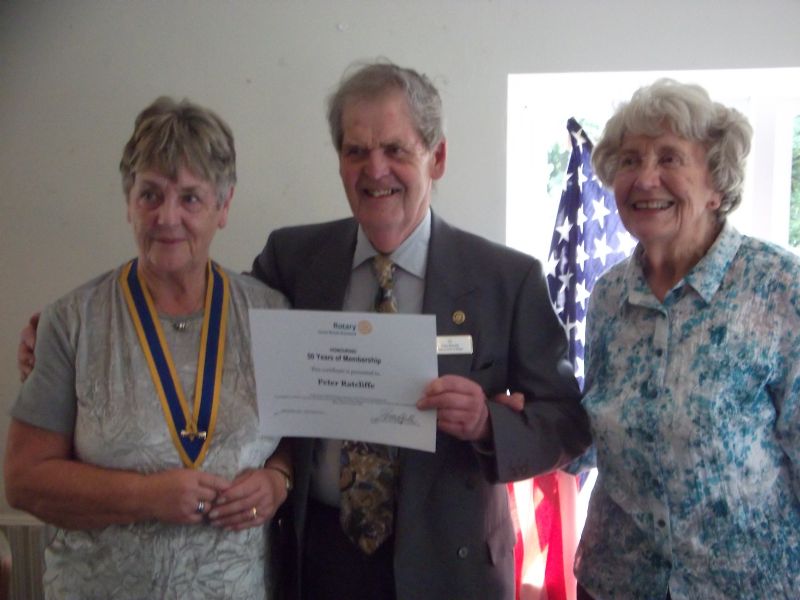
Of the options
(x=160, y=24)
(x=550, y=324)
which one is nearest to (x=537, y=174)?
(x=550, y=324)

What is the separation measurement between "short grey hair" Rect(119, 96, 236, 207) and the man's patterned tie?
69 cm

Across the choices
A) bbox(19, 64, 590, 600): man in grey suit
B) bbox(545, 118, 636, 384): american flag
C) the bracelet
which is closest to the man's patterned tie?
bbox(19, 64, 590, 600): man in grey suit

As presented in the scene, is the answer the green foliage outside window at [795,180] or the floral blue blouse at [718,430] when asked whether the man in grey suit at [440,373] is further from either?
the green foliage outside window at [795,180]

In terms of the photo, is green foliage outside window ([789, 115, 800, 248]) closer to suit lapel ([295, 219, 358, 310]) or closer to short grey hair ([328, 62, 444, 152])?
short grey hair ([328, 62, 444, 152])

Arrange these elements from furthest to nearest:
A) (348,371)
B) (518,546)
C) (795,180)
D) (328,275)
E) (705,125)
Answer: (795,180) → (518,546) → (328,275) → (705,125) → (348,371)

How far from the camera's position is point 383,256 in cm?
157

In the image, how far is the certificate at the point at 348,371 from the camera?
127 centimetres

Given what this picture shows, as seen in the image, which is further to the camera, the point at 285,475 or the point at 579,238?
the point at 579,238

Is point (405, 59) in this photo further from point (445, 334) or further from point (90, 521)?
point (90, 521)

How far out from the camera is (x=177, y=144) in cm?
136

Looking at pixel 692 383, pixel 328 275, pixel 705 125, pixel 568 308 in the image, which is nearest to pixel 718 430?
pixel 692 383

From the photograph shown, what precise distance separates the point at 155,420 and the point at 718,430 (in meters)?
1.20

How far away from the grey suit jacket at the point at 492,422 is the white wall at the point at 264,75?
3.04 ft
